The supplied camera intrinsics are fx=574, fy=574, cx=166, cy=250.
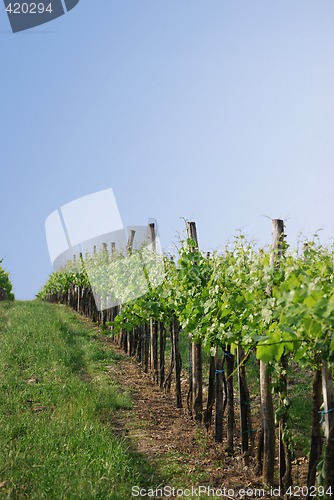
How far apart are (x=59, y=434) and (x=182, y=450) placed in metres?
1.43

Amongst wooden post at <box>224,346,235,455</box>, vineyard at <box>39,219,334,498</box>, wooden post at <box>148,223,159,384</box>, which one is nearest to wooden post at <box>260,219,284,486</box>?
vineyard at <box>39,219,334,498</box>

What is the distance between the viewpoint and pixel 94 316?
23766mm

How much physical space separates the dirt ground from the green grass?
0.74ft

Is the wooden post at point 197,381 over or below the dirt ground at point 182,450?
over

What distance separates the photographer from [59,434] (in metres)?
6.07

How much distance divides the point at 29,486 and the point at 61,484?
0.35 metres

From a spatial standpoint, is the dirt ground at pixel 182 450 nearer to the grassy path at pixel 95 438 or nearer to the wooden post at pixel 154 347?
the grassy path at pixel 95 438

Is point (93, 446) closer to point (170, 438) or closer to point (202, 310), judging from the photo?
point (170, 438)

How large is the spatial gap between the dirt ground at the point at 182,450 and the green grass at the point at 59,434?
23cm

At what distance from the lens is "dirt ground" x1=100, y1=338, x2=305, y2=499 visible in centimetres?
555

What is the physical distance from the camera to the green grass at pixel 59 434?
4.84m

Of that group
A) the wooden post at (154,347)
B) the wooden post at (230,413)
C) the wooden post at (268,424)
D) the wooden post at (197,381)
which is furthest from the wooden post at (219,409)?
the wooden post at (154,347)

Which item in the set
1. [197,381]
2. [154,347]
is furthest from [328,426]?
[154,347]

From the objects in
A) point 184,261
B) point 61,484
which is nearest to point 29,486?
point 61,484
